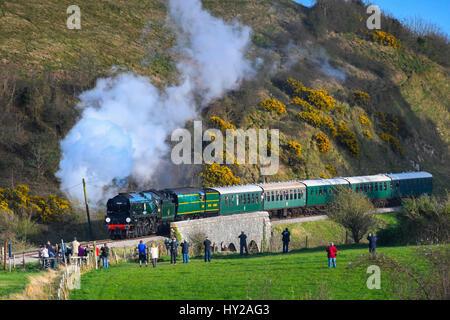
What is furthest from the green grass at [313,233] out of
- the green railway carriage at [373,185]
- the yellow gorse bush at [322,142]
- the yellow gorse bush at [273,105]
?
the yellow gorse bush at [273,105]

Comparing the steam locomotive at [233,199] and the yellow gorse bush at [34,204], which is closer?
the steam locomotive at [233,199]

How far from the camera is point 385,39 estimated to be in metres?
113

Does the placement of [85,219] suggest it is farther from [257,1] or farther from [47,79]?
[257,1]

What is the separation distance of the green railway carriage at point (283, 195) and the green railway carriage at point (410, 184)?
11.9 m

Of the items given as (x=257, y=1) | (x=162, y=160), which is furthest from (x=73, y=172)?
(x=257, y=1)

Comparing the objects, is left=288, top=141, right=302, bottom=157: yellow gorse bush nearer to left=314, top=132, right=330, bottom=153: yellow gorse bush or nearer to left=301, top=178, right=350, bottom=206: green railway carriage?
left=314, top=132, right=330, bottom=153: yellow gorse bush

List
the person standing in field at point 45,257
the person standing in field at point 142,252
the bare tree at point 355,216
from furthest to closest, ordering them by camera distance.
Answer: the bare tree at point 355,216
the person standing in field at point 142,252
the person standing in field at point 45,257

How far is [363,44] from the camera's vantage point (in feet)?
361

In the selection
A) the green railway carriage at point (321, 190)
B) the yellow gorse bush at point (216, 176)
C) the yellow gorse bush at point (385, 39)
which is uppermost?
the yellow gorse bush at point (385, 39)

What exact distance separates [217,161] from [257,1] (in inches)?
2113

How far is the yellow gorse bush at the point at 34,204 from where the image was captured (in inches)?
1875

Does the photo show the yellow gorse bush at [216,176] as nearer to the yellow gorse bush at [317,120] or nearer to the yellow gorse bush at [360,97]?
the yellow gorse bush at [317,120]

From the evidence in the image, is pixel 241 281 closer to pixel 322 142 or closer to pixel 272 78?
pixel 322 142

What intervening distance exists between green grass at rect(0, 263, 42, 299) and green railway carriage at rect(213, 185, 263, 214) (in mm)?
19590
